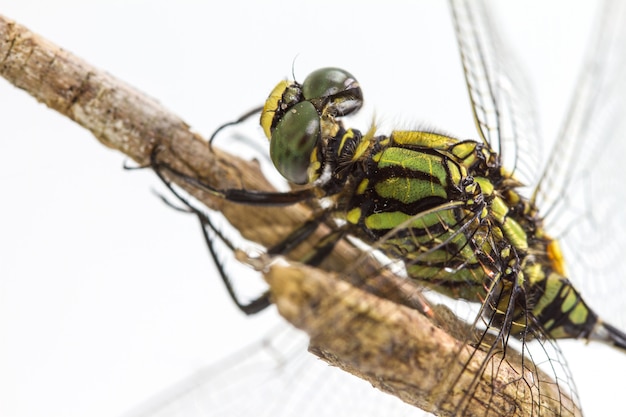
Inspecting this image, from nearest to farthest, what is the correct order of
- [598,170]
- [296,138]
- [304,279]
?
[304,279] < [296,138] < [598,170]

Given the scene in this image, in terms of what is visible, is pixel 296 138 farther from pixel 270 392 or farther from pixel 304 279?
pixel 270 392

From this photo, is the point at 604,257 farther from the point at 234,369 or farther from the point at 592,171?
the point at 234,369

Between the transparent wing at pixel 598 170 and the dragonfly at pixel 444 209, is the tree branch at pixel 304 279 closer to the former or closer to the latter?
the dragonfly at pixel 444 209

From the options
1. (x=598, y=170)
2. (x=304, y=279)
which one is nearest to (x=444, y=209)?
(x=304, y=279)

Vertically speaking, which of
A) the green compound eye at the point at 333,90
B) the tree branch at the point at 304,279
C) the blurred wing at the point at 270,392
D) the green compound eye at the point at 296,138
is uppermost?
the green compound eye at the point at 333,90

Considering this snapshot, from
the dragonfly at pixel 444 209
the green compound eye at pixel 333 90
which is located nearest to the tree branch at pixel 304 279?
the dragonfly at pixel 444 209

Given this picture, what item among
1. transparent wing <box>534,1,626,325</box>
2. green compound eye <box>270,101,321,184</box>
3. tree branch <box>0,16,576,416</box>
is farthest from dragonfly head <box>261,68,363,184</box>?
transparent wing <box>534,1,626,325</box>

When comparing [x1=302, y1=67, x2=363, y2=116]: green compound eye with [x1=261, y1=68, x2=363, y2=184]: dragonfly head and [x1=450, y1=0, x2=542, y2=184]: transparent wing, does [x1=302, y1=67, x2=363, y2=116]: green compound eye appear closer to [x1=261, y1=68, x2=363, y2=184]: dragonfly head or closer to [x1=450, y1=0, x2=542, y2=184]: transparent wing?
[x1=261, y1=68, x2=363, y2=184]: dragonfly head

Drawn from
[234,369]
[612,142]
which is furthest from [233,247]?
[612,142]
